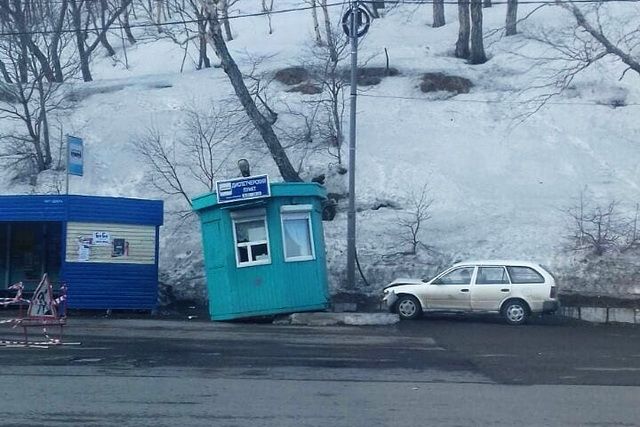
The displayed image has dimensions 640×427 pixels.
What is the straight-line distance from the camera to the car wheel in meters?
22.1

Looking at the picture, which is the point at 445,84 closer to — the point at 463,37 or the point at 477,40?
the point at 477,40

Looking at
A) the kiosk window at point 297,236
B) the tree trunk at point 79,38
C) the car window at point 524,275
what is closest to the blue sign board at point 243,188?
the kiosk window at point 297,236

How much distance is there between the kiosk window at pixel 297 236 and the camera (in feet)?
74.1

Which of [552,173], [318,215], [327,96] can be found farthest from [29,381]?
[327,96]

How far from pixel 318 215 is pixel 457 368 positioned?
30.9 feet

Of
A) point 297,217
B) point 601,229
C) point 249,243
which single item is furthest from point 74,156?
point 601,229

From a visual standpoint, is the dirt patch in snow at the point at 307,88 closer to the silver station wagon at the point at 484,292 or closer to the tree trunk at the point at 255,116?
the tree trunk at the point at 255,116

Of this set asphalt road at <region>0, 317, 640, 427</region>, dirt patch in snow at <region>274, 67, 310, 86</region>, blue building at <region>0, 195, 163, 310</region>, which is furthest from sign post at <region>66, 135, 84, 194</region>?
dirt patch in snow at <region>274, 67, 310, 86</region>

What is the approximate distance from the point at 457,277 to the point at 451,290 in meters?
0.36

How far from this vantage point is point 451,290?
22547 mm

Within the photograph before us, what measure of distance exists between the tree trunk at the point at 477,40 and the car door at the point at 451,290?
1960cm

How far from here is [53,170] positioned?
3444 centimetres

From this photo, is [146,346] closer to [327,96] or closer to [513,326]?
[513,326]

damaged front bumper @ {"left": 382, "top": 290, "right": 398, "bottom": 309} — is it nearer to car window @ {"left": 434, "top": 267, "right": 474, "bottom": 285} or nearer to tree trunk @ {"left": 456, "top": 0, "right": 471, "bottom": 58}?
car window @ {"left": 434, "top": 267, "right": 474, "bottom": 285}
